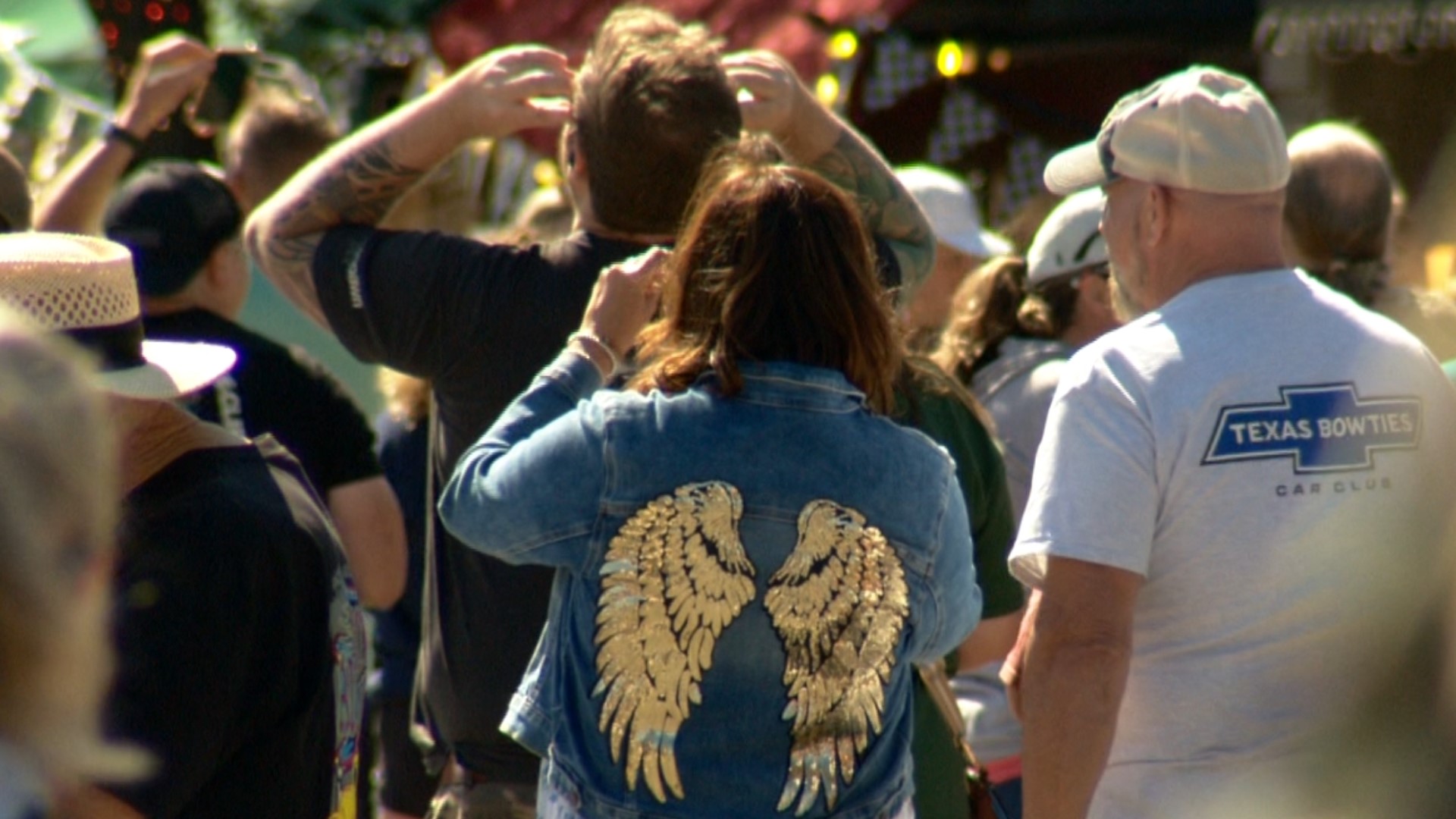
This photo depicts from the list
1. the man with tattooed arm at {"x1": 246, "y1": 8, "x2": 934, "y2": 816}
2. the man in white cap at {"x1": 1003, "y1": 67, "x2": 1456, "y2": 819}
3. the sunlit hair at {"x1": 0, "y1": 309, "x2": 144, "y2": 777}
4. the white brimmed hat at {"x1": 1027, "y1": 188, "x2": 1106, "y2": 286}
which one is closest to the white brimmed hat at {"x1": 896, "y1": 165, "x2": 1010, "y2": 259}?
the white brimmed hat at {"x1": 1027, "y1": 188, "x2": 1106, "y2": 286}

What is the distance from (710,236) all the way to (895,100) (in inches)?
276

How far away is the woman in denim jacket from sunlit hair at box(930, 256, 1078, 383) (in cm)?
165

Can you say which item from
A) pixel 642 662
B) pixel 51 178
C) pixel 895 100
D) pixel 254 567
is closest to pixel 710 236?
pixel 642 662

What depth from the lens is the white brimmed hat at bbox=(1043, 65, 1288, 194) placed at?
8.89ft

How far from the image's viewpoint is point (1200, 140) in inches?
107

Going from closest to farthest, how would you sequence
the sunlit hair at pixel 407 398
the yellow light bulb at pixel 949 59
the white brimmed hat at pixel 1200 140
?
1. the white brimmed hat at pixel 1200 140
2. the sunlit hair at pixel 407 398
3. the yellow light bulb at pixel 949 59

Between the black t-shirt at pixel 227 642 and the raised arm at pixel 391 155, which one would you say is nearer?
the black t-shirt at pixel 227 642

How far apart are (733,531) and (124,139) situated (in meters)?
2.51

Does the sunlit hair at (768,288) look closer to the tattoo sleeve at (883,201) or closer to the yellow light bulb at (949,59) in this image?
the tattoo sleeve at (883,201)

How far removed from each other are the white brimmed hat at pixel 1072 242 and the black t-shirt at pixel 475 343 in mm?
1456

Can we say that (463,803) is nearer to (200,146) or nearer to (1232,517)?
(1232,517)

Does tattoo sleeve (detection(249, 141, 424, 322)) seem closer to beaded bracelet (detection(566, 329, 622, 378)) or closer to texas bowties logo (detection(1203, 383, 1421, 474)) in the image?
beaded bracelet (detection(566, 329, 622, 378))

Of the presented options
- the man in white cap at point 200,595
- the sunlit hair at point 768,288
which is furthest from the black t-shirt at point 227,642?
the sunlit hair at point 768,288

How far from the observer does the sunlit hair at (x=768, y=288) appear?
2.48 metres
